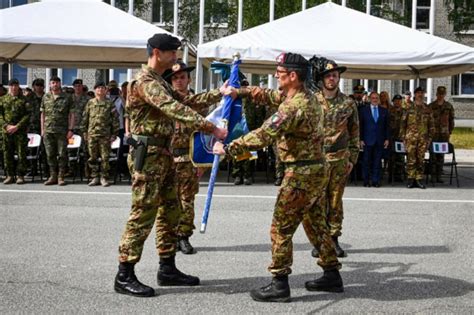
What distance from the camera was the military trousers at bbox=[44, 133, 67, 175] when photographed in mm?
14133

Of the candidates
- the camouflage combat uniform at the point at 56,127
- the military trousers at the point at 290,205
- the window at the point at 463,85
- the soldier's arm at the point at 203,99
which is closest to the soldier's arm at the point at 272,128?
the military trousers at the point at 290,205

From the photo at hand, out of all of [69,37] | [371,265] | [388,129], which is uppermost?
[69,37]

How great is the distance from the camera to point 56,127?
1405 centimetres

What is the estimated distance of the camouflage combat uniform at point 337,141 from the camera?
25.8ft

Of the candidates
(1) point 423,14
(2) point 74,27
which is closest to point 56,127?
(2) point 74,27

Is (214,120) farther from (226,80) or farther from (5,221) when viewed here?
(5,221)

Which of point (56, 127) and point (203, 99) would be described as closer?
point (203, 99)

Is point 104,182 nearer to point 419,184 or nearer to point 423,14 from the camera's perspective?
point 419,184

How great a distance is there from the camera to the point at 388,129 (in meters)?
15.3

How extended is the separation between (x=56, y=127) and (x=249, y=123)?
372 centimetres

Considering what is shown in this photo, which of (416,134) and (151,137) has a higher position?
(151,137)

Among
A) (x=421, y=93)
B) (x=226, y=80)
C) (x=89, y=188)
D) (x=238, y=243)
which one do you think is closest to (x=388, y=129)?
(x=421, y=93)

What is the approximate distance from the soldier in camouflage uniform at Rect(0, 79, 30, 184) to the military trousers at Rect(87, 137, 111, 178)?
123cm

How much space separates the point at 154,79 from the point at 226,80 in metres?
1.00
